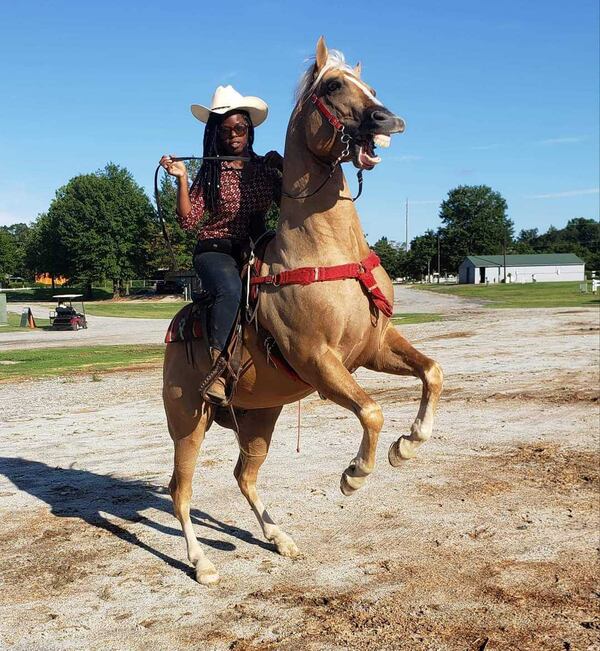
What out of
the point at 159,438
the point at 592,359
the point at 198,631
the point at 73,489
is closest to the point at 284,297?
the point at 198,631

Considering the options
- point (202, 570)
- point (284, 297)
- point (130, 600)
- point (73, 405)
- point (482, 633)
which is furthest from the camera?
point (73, 405)

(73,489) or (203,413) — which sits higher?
(203,413)

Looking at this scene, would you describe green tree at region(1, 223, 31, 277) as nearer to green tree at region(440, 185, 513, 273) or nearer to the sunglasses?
green tree at region(440, 185, 513, 273)

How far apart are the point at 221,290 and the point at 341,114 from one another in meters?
1.53

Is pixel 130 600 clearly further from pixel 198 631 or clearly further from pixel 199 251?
pixel 199 251

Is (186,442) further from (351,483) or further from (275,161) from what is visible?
(275,161)

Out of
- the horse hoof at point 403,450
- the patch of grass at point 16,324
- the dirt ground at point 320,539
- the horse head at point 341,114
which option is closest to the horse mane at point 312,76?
the horse head at point 341,114

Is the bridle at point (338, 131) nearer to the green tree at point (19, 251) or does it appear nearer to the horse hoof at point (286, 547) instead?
the horse hoof at point (286, 547)

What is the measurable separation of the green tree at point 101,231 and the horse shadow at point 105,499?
6870 cm

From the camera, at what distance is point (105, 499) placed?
7.95 meters

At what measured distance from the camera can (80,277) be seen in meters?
79.2

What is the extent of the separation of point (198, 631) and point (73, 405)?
33.5 ft

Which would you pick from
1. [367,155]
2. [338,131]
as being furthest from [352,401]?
[338,131]

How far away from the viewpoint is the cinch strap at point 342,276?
4742 mm
